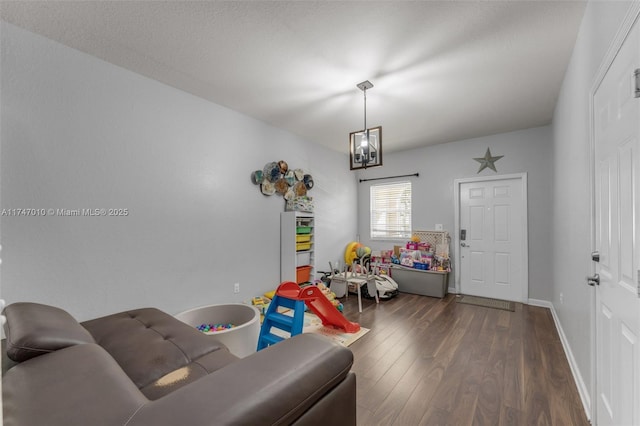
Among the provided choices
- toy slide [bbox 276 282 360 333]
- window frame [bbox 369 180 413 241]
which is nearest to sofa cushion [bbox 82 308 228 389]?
toy slide [bbox 276 282 360 333]

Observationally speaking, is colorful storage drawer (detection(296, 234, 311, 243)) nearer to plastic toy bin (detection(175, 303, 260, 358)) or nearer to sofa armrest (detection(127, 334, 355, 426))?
plastic toy bin (detection(175, 303, 260, 358))

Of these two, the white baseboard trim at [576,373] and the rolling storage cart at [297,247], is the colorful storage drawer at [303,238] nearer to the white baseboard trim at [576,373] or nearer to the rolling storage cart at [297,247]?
the rolling storage cart at [297,247]

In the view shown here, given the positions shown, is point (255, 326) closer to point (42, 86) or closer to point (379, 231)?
point (42, 86)

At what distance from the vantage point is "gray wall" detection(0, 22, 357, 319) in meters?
2.01

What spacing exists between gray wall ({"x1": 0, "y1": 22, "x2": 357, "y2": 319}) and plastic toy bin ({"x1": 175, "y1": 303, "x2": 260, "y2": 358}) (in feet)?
0.61

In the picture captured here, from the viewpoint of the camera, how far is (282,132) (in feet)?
13.4

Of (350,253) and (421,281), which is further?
(350,253)

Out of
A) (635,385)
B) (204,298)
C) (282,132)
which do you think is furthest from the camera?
(282,132)

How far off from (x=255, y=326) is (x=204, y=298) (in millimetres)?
925

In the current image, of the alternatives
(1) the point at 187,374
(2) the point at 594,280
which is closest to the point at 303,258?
(1) the point at 187,374

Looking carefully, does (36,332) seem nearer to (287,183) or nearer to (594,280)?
(594,280)

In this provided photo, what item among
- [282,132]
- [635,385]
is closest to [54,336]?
[635,385]

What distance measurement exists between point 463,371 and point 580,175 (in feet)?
5.74

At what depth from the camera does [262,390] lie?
0.81 meters
